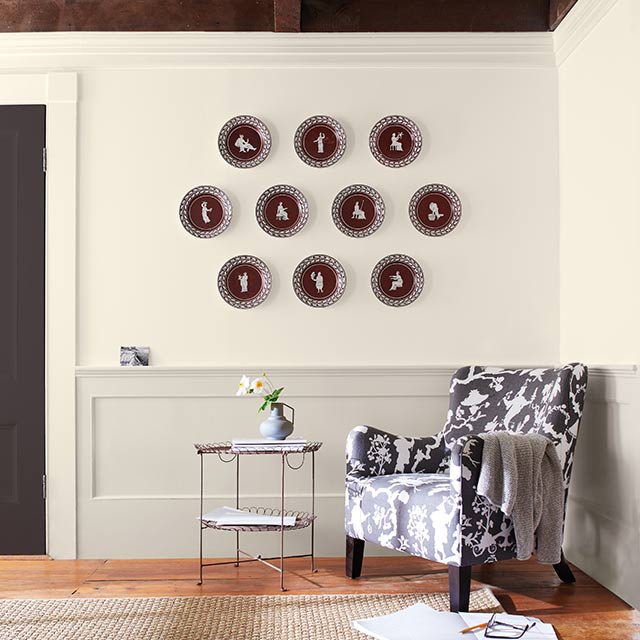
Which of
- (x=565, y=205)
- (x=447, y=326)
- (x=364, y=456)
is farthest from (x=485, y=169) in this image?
(x=364, y=456)

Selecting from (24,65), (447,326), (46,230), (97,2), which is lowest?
(447,326)

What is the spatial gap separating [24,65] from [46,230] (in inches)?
30.7

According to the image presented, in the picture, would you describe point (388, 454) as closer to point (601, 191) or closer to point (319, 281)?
point (319, 281)

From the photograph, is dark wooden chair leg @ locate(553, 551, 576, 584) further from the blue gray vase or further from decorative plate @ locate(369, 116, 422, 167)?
decorative plate @ locate(369, 116, 422, 167)

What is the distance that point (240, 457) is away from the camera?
4.24 metres

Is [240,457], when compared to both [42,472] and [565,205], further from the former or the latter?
[565,205]

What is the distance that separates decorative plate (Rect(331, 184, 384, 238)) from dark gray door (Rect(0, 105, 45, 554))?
139cm

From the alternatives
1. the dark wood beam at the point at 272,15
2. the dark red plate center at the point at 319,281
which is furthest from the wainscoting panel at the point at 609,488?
the dark wood beam at the point at 272,15

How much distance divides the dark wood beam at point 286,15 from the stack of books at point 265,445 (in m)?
1.91

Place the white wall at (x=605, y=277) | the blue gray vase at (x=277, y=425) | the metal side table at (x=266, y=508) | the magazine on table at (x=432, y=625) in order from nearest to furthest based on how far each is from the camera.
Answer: the magazine on table at (x=432, y=625) < the white wall at (x=605, y=277) < the metal side table at (x=266, y=508) < the blue gray vase at (x=277, y=425)

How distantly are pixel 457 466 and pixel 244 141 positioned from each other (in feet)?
6.35

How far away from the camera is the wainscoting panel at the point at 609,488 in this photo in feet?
11.1

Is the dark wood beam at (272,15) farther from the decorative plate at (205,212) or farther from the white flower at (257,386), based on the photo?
the white flower at (257,386)

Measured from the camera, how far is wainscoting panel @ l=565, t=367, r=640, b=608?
3396 mm
